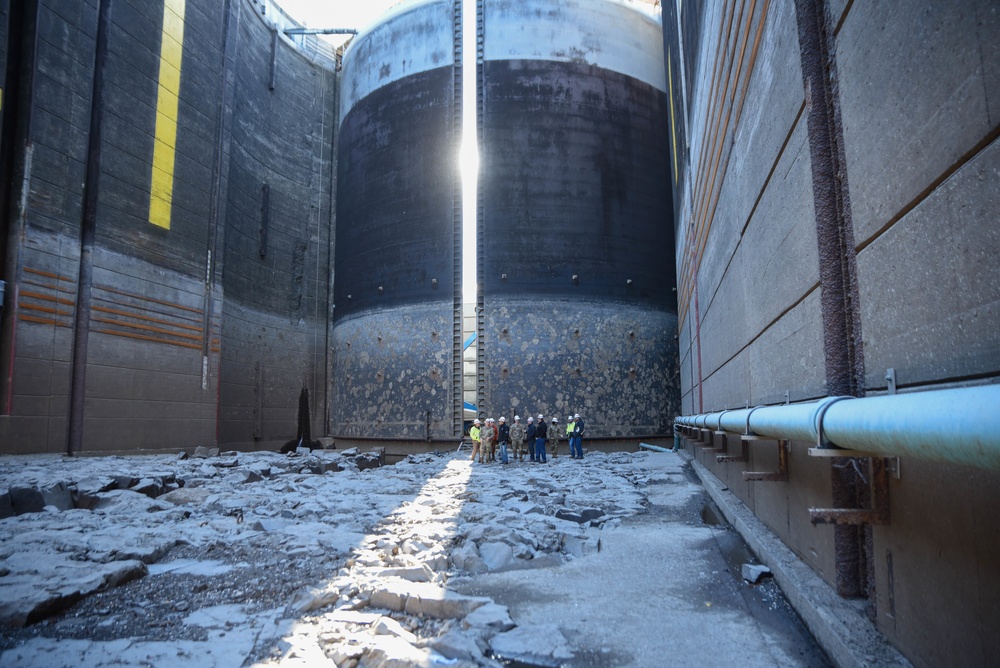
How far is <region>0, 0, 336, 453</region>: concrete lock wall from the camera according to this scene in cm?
1349

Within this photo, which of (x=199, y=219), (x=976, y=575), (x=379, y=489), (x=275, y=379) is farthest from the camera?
(x=275, y=379)

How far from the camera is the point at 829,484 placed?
3.51 m

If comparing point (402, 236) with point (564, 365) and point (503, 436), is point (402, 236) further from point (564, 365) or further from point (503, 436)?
point (503, 436)

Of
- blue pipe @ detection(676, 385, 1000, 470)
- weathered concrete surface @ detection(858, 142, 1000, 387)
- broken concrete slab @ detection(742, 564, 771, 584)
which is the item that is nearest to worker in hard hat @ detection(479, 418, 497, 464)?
broken concrete slab @ detection(742, 564, 771, 584)

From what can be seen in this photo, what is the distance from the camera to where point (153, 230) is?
16.4 meters

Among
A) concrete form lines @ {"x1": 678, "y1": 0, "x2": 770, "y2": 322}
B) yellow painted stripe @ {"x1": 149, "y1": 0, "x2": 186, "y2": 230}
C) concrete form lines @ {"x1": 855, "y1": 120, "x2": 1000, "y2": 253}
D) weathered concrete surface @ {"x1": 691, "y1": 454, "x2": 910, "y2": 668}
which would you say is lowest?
weathered concrete surface @ {"x1": 691, "y1": 454, "x2": 910, "y2": 668}

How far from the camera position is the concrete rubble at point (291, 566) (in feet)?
11.8

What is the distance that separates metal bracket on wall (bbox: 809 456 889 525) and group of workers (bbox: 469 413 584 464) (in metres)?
13.5

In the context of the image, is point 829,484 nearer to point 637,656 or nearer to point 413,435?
point 637,656

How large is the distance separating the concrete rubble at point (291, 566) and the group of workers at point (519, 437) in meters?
6.00

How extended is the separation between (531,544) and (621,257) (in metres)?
14.8

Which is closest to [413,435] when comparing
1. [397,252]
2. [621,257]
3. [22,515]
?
[397,252]

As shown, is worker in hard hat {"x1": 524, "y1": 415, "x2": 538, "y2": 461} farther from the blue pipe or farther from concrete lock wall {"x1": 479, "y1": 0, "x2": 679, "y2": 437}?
the blue pipe

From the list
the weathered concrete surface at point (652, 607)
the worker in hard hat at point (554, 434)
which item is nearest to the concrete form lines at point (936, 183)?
the weathered concrete surface at point (652, 607)
